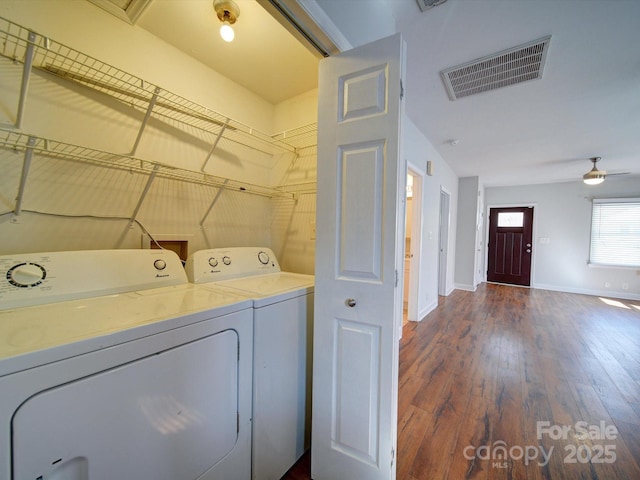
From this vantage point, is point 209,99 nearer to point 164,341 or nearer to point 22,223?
point 22,223

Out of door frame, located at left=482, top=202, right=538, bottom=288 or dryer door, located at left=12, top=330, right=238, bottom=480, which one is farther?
door frame, located at left=482, top=202, right=538, bottom=288

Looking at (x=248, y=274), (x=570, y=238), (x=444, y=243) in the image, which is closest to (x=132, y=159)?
(x=248, y=274)

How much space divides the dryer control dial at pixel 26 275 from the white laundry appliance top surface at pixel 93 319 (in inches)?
0.7

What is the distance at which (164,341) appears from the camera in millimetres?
782

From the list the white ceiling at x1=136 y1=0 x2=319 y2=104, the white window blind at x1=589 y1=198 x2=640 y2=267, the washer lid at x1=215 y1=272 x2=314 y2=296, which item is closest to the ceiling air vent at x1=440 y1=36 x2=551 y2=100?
the white ceiling at x1=136 y1=0 x2=319 y2=104

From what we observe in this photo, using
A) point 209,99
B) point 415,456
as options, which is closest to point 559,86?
point 209,99

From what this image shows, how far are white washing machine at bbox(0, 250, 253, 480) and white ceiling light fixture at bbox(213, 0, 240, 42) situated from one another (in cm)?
129

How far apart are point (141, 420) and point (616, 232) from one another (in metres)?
7.61

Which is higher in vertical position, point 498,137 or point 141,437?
point 498,137

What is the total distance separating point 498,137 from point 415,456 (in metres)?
3.50

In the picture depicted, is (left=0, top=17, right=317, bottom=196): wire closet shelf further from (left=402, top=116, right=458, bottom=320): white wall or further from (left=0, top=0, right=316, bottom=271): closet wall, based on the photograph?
(left=402, top=116, right=458, bottom=320): white wall

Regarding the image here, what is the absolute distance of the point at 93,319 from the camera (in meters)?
0.77

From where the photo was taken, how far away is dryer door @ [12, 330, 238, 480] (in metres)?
0.58

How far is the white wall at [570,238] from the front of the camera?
15.8 ft
